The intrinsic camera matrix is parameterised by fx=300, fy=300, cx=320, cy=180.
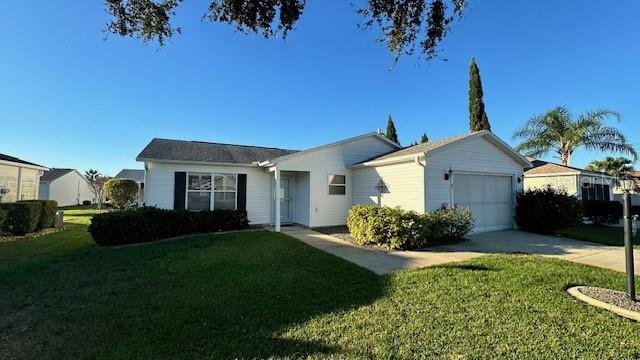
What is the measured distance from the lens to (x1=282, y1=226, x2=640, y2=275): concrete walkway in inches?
285

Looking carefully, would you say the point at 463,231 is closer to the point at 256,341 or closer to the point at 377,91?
the point at 256,341

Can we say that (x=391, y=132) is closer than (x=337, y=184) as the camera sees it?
No

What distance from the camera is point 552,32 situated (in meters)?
11.1

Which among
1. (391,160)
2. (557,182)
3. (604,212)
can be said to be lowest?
(604,212)

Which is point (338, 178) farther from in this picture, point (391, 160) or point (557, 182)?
point (557, 182)

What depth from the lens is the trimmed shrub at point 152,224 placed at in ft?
32.7

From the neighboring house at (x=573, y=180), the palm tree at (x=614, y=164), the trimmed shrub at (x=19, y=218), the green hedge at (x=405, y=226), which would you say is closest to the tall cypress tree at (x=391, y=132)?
the neighboring house at (x=573, y=180)

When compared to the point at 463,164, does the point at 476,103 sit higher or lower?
higher

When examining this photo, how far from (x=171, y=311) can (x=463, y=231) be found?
897 cm

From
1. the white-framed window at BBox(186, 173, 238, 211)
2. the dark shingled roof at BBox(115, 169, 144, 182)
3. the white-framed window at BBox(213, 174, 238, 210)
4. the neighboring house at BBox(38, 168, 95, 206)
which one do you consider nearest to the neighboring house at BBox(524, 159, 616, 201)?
the white-framed window at BBox(213, 174, 238, 210)

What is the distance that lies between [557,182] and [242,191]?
63.9 feet

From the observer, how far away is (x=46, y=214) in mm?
14609

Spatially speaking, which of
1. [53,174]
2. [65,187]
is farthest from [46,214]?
[65,187]

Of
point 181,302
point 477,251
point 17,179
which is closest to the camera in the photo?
point 181,302
